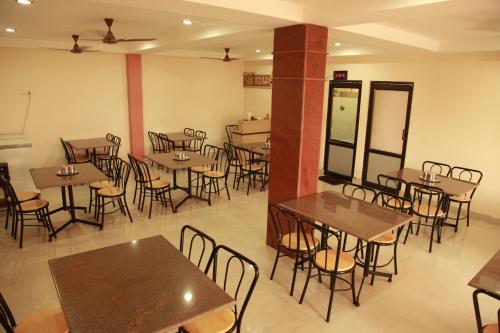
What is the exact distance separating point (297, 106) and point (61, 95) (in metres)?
5.45

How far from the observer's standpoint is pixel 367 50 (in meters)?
6.22

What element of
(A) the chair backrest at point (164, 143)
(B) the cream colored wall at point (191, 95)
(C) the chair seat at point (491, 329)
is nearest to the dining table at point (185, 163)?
(A) the chair backrest at point (164, 143)

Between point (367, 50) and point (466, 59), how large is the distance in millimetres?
1540

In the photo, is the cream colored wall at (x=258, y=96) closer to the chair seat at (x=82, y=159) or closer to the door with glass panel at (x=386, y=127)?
the door with glass panel at (x=386, y=127)

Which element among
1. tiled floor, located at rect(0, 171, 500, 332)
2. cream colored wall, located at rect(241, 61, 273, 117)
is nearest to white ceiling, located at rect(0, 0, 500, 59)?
tiled floor, located at rect(0, 171, 500, 332)

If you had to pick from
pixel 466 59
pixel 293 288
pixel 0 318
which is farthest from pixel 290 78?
pixel 466 59

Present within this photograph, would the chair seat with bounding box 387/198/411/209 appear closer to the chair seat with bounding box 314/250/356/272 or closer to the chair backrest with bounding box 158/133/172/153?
the chair seat with bounding box 314/250/356/272

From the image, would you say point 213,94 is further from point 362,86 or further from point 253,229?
point 253,229

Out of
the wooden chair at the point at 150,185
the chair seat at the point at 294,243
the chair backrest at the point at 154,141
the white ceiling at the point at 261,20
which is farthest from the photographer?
the chair backrest at the point at 154,141

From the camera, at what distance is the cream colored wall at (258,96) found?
362 inches

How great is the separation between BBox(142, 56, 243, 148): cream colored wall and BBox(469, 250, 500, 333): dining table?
729 cm

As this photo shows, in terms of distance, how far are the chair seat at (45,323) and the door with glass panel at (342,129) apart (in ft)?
19.9

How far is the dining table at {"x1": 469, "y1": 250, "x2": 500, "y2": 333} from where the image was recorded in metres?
2.23

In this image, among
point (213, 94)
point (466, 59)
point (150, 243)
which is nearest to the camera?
point (150, 243)
